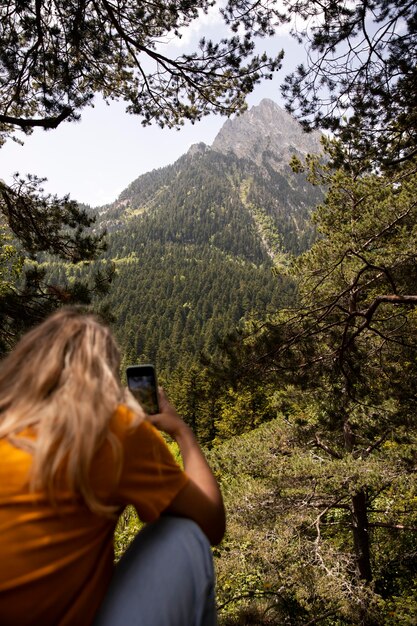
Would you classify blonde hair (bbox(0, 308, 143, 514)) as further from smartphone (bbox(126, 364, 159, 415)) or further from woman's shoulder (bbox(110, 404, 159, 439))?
smartphone (bbox(126, 364, 159, 415))

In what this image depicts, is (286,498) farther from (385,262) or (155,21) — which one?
(155,21)

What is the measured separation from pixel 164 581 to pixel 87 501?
34 centimetres

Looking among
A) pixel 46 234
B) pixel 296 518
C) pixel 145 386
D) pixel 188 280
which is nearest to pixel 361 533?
pixel 296 518

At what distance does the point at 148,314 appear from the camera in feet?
334

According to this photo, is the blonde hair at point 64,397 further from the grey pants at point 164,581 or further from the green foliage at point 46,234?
the green foliage at point 46,234

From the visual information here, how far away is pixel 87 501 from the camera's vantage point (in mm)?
963

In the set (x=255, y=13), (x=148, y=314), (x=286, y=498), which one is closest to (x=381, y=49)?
(x=255, y=13)

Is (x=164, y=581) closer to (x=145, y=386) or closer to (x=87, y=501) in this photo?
(x=87, y=501)

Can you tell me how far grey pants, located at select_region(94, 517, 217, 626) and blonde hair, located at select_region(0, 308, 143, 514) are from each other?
0.84 ft

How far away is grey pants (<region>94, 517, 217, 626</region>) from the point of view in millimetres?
1022

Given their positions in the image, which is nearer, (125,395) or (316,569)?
(125,395)

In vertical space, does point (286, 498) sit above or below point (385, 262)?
below

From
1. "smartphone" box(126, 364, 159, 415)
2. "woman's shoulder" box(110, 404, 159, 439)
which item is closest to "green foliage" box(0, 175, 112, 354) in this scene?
"smartphone" box(126, 364, 159, 415)

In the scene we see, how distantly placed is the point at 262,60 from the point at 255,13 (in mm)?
495
